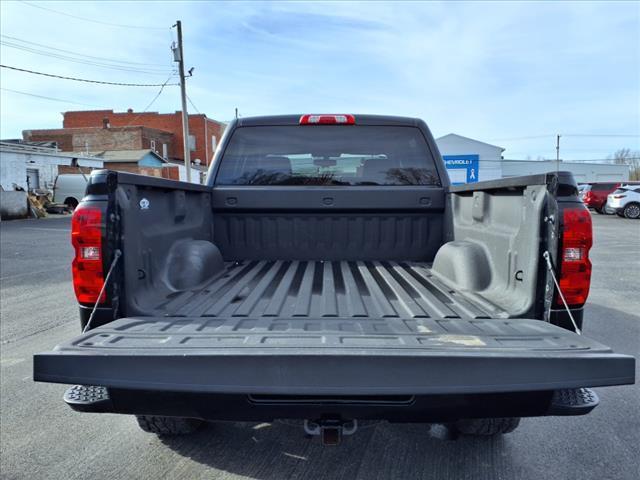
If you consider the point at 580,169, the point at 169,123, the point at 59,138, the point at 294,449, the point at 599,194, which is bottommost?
the point at 294,449

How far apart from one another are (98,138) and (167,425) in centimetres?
5348

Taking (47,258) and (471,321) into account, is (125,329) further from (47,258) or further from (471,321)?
(47,258)

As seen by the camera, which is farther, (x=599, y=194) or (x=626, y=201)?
(x=599, y=194)

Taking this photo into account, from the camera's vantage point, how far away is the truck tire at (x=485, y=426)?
2736 mm

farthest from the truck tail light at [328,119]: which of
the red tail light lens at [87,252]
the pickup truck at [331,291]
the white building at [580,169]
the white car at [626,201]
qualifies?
the white building at [580,169]

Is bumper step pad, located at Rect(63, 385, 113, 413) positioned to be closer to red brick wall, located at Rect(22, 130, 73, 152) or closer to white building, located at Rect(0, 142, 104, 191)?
white building, located at Rect(0, 142, 104, 191)

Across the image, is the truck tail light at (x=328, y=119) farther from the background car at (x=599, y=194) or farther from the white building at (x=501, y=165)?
the white building at (x=501, y=165)

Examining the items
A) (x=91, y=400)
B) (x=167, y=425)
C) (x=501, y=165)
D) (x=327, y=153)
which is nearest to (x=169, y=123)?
(x=501, y=165)

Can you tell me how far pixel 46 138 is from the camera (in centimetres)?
5047

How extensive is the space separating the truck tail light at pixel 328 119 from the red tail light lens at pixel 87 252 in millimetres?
2103

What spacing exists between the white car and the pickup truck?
24822mm

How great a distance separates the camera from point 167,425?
2.86 metres

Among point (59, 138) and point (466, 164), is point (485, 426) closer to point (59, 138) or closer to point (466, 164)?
point (466, 164)

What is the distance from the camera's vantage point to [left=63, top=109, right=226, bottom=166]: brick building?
54.6 metres
